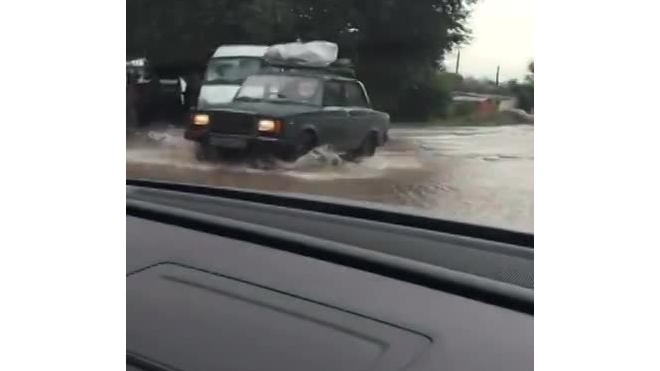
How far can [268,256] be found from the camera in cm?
86

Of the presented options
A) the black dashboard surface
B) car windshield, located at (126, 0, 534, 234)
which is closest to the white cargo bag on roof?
car windshield, located at (126, 0, 534, 234)

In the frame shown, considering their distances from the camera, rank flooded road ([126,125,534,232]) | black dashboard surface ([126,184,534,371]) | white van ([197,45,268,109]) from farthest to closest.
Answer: white van ([197,45,268,109]), flooded road ([126,125,534,232]), black dashboard surface ([126,184,534,371])

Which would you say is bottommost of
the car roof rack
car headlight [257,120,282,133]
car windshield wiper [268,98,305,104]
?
car headlight [257,120,282,133]

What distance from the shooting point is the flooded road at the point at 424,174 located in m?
0.90

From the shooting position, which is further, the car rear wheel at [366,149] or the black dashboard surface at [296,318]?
the car rear wheel at [366,149]

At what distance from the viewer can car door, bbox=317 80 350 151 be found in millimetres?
1081

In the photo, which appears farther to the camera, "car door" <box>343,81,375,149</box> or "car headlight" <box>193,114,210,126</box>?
"car headlight" <box>193,114,210,126</box>

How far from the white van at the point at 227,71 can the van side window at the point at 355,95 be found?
0.62ft

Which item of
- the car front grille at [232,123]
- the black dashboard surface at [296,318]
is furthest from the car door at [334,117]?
the black dashboard surface at [296,318]

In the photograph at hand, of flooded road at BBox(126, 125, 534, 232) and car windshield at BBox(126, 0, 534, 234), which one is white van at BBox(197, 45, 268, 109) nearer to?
car windshield at BBox(126, 0, 534, 234)

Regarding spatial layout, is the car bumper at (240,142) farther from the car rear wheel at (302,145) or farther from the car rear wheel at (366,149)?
the car rear wheel at (366,149)

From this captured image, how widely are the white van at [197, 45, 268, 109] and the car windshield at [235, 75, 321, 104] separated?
0.02 meters
